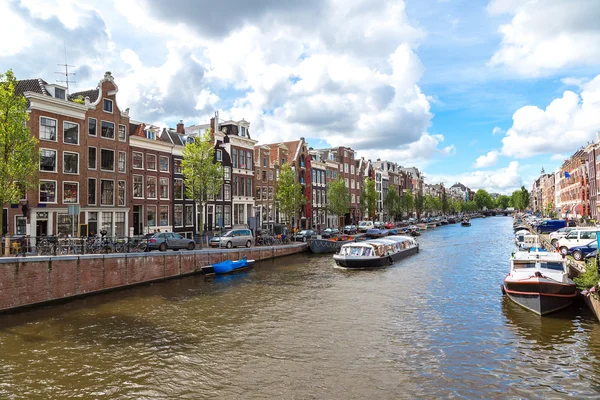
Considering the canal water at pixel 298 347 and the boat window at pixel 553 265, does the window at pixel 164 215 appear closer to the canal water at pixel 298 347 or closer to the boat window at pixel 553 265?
the canal water at pixel 298 347

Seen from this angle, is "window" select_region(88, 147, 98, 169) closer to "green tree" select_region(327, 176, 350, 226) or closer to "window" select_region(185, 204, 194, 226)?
"window" select_region(185, 204, 194, 226)

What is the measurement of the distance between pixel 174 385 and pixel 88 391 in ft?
8.66

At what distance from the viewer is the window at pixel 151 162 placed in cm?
4766

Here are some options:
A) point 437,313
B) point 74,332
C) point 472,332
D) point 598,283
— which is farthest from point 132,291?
point 598,283

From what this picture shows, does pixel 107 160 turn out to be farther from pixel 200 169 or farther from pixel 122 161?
pixel 200 169

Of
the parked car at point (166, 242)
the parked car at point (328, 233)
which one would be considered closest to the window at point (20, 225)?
the parked car at point (166, 242)

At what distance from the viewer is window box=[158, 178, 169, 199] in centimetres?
4938

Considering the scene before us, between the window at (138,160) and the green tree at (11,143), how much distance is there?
19.6 meters

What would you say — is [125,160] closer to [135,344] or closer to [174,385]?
[135,344]

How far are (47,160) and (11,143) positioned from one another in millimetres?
12488

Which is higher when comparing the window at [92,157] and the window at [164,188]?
the window at [92,157]

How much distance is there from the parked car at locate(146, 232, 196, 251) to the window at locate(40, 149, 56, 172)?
38.4ft

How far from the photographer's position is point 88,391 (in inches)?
515

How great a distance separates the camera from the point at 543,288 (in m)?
21.1
